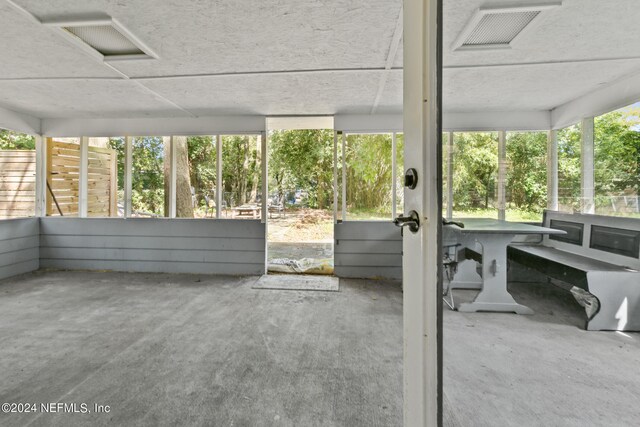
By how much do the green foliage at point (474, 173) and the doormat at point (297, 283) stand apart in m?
2.47

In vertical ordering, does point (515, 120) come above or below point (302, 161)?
below

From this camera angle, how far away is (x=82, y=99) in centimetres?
381

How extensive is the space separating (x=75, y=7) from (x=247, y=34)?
111cm

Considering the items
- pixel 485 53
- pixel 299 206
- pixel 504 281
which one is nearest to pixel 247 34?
pixel 485 53

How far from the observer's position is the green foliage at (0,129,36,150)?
14.2 ft

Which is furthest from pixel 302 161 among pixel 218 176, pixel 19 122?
pixel 19 122

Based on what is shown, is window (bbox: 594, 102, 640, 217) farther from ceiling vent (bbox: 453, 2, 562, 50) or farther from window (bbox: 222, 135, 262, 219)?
window (bbox: 222, 135, 262, 219)

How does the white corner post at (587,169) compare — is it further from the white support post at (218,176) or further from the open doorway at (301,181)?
the open doorway at (301,181)

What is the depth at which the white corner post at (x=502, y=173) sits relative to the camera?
1.80 metres

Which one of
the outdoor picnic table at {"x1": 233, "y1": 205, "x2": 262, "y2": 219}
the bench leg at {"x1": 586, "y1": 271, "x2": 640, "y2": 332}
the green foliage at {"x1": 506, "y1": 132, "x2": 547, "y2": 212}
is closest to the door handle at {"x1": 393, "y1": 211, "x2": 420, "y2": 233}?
the green foliage at {"x1": 506, "y1": 132, "x2": 547, "y2": 212}

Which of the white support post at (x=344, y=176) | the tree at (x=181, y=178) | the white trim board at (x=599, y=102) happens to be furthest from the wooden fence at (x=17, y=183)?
the white trim board at (x=599, y=102)

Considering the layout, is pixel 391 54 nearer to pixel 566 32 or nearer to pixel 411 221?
pixel 566 32

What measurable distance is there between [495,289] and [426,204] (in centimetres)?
258

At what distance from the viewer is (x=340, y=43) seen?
2402mm
